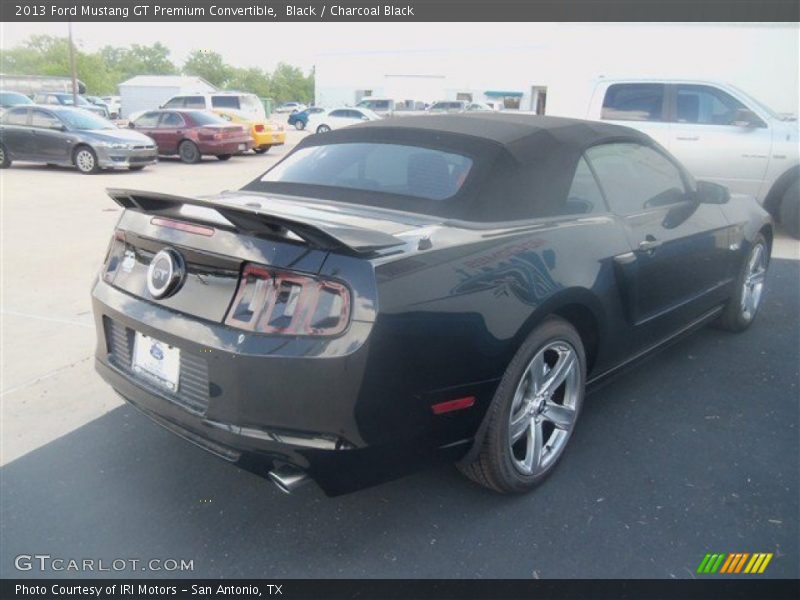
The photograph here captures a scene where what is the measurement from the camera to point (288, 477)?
2109mm

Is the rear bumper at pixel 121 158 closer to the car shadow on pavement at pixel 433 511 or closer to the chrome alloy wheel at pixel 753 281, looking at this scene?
the car shadow on pavement at pixel 433 511

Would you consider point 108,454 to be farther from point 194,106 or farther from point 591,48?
point 194,106

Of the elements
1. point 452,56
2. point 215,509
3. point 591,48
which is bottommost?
point 215,509

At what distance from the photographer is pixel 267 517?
8.38 feet

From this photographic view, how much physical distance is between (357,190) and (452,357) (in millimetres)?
1160

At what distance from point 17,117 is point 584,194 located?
15886mm

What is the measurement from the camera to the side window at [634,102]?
877 cm

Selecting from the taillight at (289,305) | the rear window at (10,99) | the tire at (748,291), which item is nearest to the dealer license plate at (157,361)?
the taillight at (289,305)

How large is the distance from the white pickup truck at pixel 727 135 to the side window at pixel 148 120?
13.9 meters

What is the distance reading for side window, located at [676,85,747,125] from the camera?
8.42m

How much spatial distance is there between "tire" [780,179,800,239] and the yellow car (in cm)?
1490

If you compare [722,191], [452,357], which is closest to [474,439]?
[452,357]

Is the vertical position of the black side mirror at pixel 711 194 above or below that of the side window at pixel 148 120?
below

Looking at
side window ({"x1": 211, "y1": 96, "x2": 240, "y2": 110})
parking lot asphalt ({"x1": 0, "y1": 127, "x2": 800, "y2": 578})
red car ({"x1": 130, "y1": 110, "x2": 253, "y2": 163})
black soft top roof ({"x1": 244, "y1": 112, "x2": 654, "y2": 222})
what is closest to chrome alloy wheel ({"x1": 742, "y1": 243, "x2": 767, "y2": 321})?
parking lot asphalt ({"x1": 0, "y1": 127, "x2": 800, "y2": 578})
